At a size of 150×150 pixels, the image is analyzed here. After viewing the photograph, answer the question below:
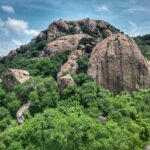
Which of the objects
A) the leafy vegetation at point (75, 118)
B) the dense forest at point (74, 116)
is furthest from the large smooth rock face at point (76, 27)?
the leafy vegetation at point (75, 118)

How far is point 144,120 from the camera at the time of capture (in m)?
59.8

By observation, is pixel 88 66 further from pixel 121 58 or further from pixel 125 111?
pixel 125 111

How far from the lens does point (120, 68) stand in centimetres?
7350

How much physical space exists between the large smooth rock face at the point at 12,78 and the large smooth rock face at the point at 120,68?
12969 mm

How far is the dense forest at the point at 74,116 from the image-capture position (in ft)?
167

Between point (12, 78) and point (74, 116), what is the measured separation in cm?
2200

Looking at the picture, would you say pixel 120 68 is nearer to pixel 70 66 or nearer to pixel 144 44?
pixel 70 66

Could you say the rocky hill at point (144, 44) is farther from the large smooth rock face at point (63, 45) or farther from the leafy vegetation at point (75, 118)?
the leafy vegetation at point (75, 118)

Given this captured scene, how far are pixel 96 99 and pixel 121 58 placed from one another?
12.1 metres

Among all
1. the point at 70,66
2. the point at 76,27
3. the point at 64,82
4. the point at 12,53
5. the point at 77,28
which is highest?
the point at 76,27

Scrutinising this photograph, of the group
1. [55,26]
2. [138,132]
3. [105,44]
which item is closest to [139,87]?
[105,44]

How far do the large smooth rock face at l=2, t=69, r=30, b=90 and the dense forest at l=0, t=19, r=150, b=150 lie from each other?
1.31 metres

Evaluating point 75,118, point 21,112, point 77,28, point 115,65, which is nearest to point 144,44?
point 77,28

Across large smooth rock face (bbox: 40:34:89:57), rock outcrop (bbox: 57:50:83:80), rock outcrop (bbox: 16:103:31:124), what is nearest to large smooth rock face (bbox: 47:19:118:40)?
large smooth rock face (bbox: 40:34:89:57)
